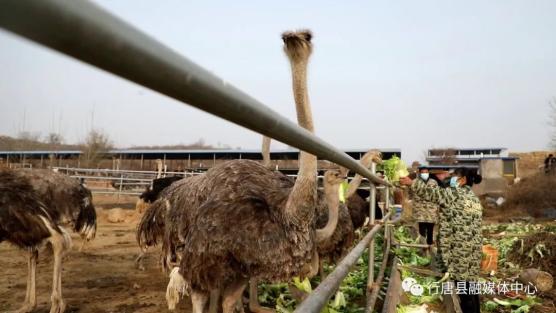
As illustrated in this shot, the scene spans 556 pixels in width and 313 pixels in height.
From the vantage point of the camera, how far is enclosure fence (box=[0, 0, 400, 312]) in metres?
0.29

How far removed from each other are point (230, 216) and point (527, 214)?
14.3 metres

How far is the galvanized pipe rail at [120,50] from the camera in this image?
28 centimetres

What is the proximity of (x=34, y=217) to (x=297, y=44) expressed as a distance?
2.98 metres

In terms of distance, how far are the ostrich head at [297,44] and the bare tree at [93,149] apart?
77.2 ft

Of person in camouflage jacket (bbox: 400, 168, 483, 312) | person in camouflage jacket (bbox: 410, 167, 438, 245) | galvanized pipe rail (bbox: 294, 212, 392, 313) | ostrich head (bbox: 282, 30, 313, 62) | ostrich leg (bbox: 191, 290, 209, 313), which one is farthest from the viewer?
person in camouflage jacket (bbox: 410, 167, 438, 245)

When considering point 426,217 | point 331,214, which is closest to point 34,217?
point 331,214

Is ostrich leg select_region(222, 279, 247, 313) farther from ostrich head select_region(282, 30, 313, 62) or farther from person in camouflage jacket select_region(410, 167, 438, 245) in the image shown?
person in camouflage jacket select_region(410, 167, 438, 245)

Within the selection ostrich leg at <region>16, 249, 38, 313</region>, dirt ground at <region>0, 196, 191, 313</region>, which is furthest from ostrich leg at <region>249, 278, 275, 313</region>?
ostrich leg at <region>16, 249, 38, 313</region>

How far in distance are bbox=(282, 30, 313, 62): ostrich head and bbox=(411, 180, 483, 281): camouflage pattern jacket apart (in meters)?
2.21

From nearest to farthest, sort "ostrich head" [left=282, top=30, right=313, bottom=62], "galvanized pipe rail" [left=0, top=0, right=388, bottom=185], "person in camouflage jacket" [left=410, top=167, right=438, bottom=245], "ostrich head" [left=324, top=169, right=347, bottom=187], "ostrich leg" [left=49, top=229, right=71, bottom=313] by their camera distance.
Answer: "galvanized pipe rail" [left=0, top=0, right=388, bottom=185]
"ostrich head" [left=282, top=30, right=313, bottom=62]
"ostrich head" [left=324, top=169, right=347, bottom=187]
"ostrich leg" [left=49, top=229, right=71, bottom=313]
"person in camouflage jacket" [left=410, top=167, right=438, bottom=245]

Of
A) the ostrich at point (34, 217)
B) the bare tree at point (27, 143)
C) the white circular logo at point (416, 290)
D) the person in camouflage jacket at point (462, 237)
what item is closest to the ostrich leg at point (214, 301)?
the ostrich at point (34, 217)

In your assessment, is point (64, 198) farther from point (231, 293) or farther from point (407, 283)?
point (407, 283)

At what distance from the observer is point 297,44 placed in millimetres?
2369

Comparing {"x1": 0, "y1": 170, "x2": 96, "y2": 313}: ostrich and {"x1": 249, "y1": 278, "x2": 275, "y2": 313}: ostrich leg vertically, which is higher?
{"x1": 0, "y1": 170, "x2": 96, "y2": 313}: ostrich
